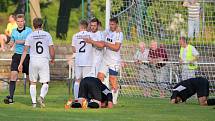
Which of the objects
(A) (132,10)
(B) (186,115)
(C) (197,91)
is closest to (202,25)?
(A) (132,10)

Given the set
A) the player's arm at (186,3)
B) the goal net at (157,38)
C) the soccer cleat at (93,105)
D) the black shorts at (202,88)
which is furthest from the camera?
the player's arm at (186,3)

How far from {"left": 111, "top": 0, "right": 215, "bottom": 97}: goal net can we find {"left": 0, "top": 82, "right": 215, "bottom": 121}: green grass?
2.47 meters

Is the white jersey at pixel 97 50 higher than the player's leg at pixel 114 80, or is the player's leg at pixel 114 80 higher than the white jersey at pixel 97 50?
the white jersey at pixel 97 50

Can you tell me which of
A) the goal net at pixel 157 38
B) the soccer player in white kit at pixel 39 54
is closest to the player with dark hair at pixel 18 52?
the soccer player in white kit at pixel 39 54

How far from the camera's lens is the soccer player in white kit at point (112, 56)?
66.7 ft

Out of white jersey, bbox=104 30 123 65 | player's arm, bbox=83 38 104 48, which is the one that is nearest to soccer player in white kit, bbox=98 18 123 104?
white jersey, bbox=104 30 123 65

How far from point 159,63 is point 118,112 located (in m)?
7.13

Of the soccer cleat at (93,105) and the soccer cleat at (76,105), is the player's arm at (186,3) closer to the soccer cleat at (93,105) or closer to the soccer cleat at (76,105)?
the soccer cleat at (93,105)

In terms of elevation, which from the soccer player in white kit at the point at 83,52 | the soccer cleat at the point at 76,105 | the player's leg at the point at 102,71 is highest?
the soccer player in white kit at the point at 83,52

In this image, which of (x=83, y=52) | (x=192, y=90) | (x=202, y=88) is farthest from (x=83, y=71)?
(x=202, y=88)

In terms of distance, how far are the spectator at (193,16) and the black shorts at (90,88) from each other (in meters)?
7.17

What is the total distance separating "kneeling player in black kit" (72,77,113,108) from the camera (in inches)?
752

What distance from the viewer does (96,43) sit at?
1975cm

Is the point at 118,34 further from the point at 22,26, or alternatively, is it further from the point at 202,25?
the point at 202,25
